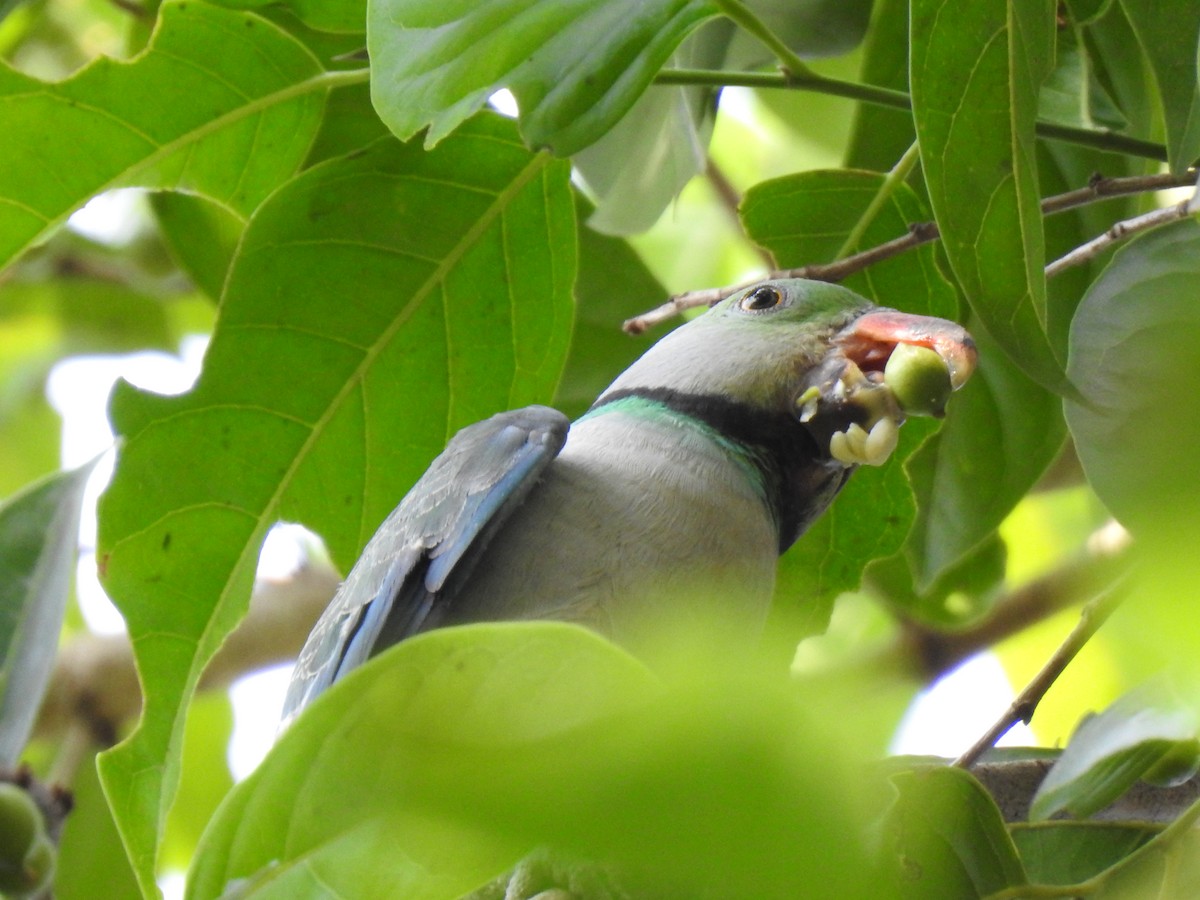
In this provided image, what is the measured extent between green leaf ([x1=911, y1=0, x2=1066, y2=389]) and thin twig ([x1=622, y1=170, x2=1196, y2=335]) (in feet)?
0.58

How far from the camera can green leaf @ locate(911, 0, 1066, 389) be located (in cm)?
138

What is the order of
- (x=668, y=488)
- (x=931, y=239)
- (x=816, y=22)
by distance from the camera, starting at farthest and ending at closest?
1. (x=816, y=22)
2. (x=931, y=239)
3. (x=668, y=488)

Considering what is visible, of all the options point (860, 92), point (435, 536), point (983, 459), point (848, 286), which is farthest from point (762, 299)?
point (435, 536)

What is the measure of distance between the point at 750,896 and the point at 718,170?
3232mm

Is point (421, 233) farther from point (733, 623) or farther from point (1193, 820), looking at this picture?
point (1193, 820)

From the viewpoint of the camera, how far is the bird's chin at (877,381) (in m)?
1.61

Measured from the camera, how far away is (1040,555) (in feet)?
13.5

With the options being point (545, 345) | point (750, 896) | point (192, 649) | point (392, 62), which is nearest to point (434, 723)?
point (750, 896)

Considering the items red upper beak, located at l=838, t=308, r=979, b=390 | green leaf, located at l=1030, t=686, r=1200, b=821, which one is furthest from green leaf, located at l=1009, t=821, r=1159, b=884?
red upper beak, located at l=838, t=308, r=979, b=390

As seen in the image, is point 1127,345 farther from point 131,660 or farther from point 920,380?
point 131,660

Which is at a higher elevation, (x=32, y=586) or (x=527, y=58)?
(x=527, y=58)

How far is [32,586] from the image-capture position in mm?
1761

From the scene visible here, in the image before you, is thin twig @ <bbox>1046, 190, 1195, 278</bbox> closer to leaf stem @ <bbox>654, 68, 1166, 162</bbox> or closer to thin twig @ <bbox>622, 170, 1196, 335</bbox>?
thin twig @ <bbox>622, 170, 1196, 335</bbox>

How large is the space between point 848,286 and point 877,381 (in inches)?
14.5
